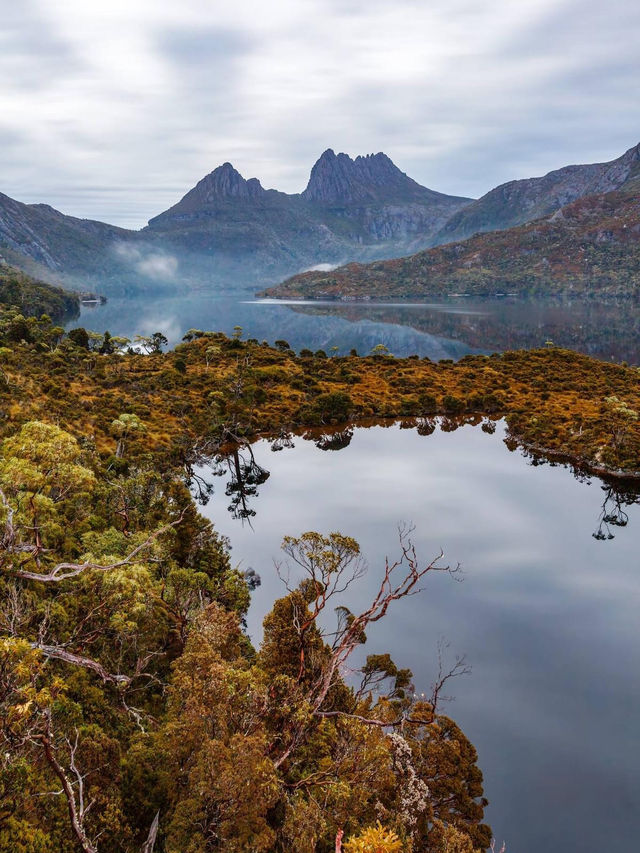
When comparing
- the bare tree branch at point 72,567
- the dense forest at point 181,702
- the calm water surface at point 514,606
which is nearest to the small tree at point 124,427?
the calm water surface at point 514,606

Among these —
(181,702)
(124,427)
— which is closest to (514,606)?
(181,702)

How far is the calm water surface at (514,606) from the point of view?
909 inches

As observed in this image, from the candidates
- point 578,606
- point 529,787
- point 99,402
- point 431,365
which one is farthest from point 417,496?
point 431,365

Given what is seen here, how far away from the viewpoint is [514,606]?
3641cm

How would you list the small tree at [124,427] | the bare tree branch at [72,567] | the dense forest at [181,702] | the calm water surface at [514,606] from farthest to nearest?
the small tree at [124,427] → the calm water surface at [514,606] → the bare tree branch at [72,567] → the dense forest at [181,702]

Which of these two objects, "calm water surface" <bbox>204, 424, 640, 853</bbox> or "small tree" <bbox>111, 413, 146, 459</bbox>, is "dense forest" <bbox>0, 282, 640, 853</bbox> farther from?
"small tree" <bbox>111, 413, 146, 459</bbox>

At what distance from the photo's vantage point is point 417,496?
54969 millimetres

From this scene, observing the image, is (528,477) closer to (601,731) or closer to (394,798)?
(601,731)

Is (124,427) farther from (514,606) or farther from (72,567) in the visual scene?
(514,606)

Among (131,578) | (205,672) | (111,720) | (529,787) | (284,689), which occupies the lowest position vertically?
(529,787)

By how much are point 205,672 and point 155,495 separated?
22.7 metres

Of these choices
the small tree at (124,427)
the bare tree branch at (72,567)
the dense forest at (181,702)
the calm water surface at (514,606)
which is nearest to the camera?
the dense forest at (181,702)

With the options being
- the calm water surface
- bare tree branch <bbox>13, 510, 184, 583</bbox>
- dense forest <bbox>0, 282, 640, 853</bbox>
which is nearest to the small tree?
the calm water surface

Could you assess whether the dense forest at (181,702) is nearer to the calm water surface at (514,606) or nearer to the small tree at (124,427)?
the calm water surface at (514,606)
